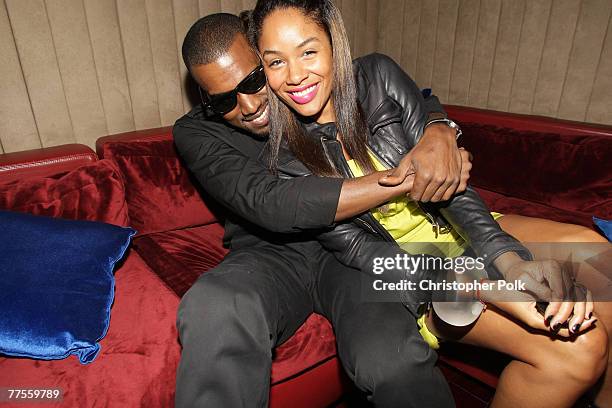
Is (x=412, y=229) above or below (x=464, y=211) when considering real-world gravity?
below

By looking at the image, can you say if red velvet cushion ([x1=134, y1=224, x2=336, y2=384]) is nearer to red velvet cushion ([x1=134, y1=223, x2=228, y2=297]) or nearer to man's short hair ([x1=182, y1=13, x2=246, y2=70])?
red velvet cushion ([x1=134, y1=223, x2=228, y2=297])

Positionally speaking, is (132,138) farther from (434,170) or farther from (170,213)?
(434,170)

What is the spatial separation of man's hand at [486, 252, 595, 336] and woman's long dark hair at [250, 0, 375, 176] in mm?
548

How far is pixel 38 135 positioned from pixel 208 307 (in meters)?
1.54

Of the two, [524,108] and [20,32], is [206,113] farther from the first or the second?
[524,108]

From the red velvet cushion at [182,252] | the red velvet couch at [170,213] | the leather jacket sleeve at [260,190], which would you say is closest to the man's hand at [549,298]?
the red velvet couch at [170,213]

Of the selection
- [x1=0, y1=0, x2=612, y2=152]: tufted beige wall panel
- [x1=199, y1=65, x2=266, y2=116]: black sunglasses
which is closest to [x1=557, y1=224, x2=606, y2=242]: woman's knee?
[x1=199, y1=65, x2=266, y2=116]: black sunglasses

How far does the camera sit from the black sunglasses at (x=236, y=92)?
134cm

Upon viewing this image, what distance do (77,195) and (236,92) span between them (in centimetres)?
85

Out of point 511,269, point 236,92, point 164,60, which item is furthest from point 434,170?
point 164,60

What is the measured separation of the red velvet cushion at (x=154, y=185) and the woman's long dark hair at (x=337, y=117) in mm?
743

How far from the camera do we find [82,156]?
186 cm

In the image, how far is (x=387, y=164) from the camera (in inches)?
54.7

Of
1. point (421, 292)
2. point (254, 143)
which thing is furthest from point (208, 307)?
point (254, 143)
